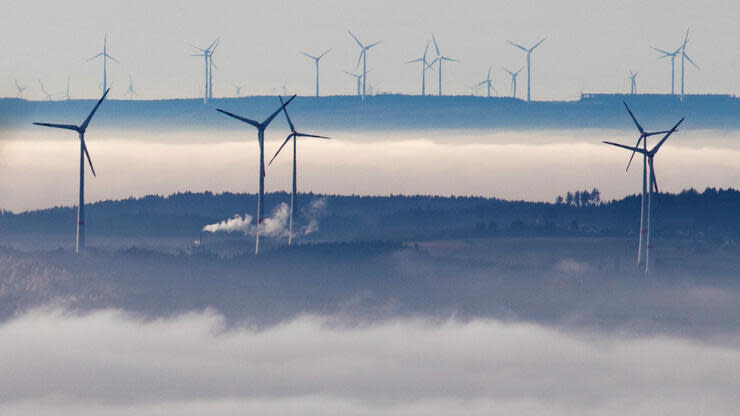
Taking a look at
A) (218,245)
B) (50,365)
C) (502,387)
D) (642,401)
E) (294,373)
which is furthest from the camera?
(218,245)

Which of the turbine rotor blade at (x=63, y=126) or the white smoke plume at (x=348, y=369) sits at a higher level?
the turbine rotor blade at (x=63, y=126)

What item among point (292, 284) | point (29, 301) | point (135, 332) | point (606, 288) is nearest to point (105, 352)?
point (135, 332)

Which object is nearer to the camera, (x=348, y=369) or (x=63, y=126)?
(x=348, y=369)

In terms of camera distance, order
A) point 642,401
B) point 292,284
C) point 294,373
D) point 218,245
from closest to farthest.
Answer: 1. point 642,401
2. point 294,373
3. point 292,284
4. point 218,245

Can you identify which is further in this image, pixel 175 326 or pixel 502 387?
pixel 175 326

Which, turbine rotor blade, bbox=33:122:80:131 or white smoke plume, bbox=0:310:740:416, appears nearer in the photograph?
white smoke plume, bbox=0:310:740:416

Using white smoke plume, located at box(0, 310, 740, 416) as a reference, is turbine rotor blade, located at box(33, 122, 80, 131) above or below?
above

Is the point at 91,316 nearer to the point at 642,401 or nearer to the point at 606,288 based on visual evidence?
the point at 606,288

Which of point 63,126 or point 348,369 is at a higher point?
point 63,126
